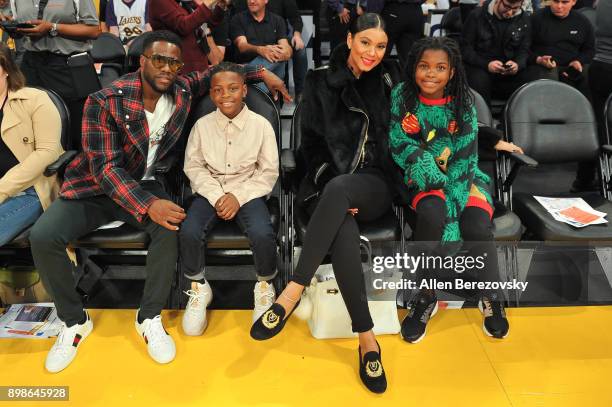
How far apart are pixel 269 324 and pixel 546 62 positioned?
10.8 feet

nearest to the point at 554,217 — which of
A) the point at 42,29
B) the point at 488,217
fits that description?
the point at 488,217

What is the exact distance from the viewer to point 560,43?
4246mm

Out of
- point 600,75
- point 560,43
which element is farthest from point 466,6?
point 600,75

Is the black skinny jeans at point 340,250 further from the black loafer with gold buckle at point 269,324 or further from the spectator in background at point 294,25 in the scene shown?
the spectator in background at point 294,25

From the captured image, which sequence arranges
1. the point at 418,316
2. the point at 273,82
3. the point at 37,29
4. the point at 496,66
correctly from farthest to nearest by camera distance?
the point at 496,66 → the point at 37,29 → the point at 273,82 → the point at 418,316

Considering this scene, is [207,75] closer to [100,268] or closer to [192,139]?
[192,139]

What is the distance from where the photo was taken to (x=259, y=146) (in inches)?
108

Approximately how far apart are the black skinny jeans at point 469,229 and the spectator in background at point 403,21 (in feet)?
7.45

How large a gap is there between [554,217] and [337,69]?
1.37 metres

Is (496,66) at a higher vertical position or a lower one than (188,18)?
lower

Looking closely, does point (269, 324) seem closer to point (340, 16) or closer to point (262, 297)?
point (262, 297)

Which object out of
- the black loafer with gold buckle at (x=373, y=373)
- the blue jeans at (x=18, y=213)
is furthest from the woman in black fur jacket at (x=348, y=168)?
the blue jeans at (x=18, y=213)

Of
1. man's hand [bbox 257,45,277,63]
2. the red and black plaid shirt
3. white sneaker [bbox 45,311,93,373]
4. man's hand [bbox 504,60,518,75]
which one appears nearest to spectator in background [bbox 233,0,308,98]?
man's hand [bbox 257,45,277,63]

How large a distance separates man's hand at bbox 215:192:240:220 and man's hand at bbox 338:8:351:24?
9.84 feet
